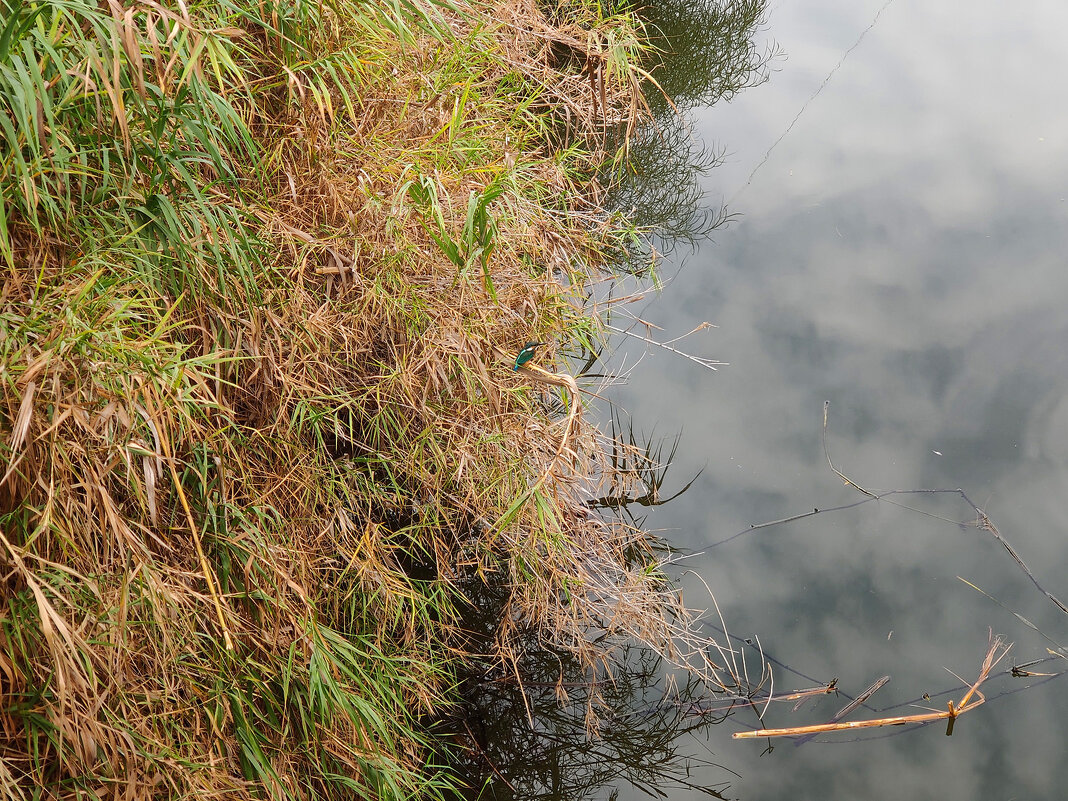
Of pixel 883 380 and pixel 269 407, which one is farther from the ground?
pixel 269 407

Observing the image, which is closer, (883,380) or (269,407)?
(269,407)

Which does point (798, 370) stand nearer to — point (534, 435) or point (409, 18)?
point (534, 435)

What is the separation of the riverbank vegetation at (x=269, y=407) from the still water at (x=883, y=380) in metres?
0.48

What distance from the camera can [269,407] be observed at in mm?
2082

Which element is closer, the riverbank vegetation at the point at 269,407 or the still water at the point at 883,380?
the riverbank vegetation at the point at 269,407

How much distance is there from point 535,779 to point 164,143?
188cm

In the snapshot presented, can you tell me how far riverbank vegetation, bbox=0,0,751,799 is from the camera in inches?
59.6

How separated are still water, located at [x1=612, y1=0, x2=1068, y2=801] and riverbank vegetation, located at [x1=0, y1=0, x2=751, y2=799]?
0.48 meters

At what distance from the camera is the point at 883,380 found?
369 centimetres

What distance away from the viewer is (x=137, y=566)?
1.57 metres

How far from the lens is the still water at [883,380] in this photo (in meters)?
2.58

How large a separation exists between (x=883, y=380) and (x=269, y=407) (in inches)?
103

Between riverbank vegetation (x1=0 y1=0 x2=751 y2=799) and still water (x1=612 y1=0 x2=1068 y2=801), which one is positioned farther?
still water (x1=612 y1=0 x2=1068 y2=801)

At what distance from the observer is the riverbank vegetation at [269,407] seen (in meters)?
1.51
